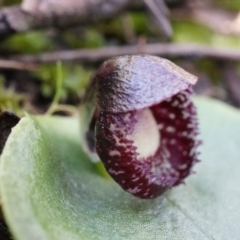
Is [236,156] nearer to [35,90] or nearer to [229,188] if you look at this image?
[229,188]

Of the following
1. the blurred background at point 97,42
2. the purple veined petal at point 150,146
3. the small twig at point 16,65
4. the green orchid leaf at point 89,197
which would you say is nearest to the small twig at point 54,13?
the blurred background at point 97,42

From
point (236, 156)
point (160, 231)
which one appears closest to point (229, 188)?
point (236, 156)

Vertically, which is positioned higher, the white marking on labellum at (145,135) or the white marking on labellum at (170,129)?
the white marking on labellum at (145,135)

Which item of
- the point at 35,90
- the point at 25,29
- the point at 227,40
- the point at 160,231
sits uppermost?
the point at 25,29

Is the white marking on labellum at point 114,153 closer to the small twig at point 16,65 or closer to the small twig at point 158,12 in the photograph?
the small twig at point 16,65

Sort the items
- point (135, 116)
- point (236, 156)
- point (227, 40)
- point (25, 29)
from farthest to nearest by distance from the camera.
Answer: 1. point (227, 40)
2. point (25, 29)
3. point (236, 156)
4. point (135, 116)

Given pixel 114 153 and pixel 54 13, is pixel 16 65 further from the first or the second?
pixel 114 153
